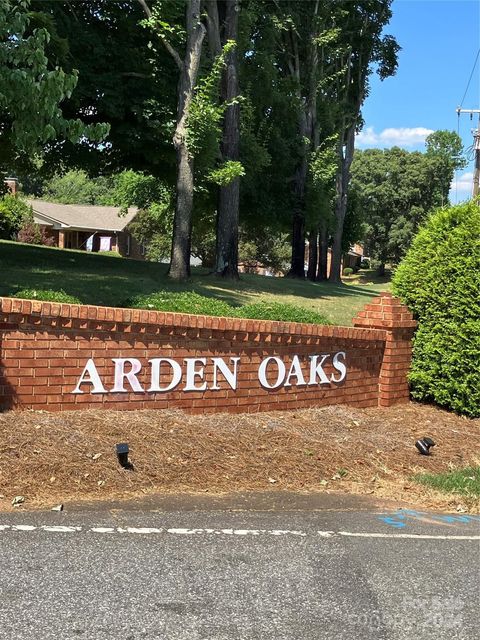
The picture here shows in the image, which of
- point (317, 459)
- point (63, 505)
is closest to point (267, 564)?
point (63, 505)

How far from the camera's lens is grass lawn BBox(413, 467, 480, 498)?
17.9ft

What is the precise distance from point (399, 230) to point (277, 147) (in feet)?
141

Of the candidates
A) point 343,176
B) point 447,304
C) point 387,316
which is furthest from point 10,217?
point 447,304

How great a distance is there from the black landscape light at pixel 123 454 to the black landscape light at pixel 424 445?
2670 mm

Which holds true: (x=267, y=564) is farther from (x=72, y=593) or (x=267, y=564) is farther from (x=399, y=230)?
(x=399, y=230)

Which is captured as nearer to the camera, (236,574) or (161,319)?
(236,574)

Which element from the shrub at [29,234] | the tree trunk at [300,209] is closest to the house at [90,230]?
the shrub at [29,234]

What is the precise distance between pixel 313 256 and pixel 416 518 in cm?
3059

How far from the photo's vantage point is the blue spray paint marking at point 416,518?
474cm

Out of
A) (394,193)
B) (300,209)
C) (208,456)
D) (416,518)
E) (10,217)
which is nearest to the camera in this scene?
(416,518)

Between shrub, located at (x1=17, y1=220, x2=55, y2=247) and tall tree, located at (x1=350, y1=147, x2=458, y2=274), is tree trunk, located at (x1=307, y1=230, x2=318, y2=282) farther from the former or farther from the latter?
tall tree, located at (x1=350, y1=147, x2=458, y2=274)

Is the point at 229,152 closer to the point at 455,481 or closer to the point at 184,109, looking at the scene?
the point at 184,109

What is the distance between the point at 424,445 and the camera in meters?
6.21

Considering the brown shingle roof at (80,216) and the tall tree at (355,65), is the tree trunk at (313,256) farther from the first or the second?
the brown shingle roof at (80,216)
